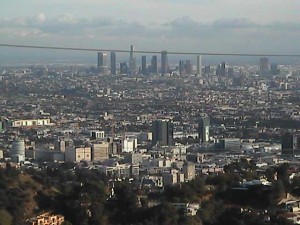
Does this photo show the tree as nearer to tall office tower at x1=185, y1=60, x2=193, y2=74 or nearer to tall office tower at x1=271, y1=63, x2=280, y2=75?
tall office tower at x1=271, y1=63, x2=280, y2=75

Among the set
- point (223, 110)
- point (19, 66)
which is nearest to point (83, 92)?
point (19, 66)

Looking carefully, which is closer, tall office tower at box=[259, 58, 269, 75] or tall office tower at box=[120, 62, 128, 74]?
tall office tower at box=[259, 58, 269, 75]

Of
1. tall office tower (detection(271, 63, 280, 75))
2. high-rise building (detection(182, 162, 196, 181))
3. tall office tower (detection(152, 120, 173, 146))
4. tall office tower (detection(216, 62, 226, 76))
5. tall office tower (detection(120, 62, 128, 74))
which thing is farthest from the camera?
tall office tower (detection(120, 62, 128, 74))

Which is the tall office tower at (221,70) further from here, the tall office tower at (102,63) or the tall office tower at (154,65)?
the tall office tower at (102,63)

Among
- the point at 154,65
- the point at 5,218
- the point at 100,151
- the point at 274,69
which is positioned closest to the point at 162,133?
the point at 100,151

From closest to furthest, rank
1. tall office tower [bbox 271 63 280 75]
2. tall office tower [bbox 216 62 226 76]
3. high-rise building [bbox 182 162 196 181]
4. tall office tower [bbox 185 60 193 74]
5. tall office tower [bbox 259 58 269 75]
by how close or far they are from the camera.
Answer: high-rise building [bbox 182 162 196 181] < tall office tower [bbox 271 63 280 75] < tall office tower [bbox 259 58 269 75] < tall office tower [bbox 216 62 226 76] < tall office tower [bbox 185 60 193 74]

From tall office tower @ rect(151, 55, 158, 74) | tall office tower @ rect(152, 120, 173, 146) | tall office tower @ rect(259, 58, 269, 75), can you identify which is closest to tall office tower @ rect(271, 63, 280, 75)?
tall office tower @ rect(259, 58, 269, 75)

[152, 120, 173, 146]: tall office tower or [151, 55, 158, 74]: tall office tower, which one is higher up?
[151, 55, 158, 74]: tall office tower

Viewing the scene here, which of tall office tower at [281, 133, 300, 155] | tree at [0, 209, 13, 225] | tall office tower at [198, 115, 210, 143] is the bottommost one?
tall office tower at [198, 115, 210, 143]
